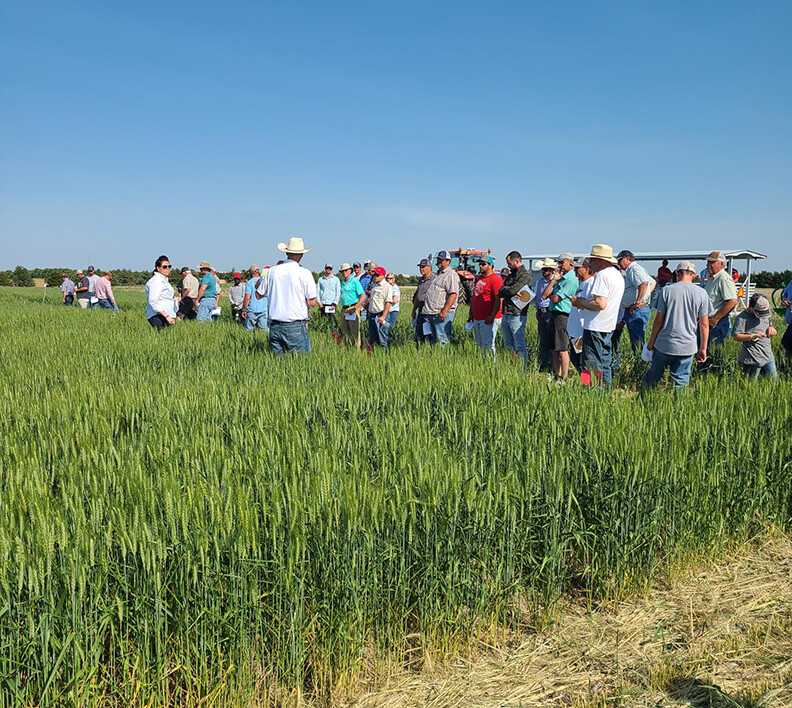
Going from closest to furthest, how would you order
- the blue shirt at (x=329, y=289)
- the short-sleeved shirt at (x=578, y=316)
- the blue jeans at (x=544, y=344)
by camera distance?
1. the short-sleeved shirt at (x=578, y=316)
2. the blue jeans at (x=544, y=344)
3. the blue shirt at (x=329, y=289)

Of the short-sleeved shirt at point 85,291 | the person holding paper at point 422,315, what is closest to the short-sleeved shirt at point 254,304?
the person holding paper at point 422,315

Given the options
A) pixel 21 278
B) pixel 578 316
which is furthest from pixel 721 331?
pixel 21 278

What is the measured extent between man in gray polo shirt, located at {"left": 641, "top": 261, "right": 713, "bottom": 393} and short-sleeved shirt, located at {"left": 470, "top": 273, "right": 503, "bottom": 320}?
8.71 feet

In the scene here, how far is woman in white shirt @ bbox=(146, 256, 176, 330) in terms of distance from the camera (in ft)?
30.4

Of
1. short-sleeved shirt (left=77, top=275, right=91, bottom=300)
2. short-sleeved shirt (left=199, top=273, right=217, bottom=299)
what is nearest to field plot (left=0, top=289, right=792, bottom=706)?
short-sleeved shirt (left=199, top=273, right=217, bottom=299)

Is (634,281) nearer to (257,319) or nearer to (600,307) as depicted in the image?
(600,307)

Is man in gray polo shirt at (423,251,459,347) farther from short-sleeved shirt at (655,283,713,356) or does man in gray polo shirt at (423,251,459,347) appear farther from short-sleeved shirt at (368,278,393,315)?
short-sleeved shirt at (655,283,713,356)

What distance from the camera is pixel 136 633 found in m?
2.12

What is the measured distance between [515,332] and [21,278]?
206ft

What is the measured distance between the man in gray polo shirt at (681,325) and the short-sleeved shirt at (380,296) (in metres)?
5.31

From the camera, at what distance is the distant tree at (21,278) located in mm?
59375

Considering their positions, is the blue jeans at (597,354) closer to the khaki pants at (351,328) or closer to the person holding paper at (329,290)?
the khaki pants at (351,328)

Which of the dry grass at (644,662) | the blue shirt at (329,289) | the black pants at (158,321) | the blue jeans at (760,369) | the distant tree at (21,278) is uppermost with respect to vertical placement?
the distant tree at (21,278)

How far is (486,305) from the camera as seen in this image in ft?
28.5
